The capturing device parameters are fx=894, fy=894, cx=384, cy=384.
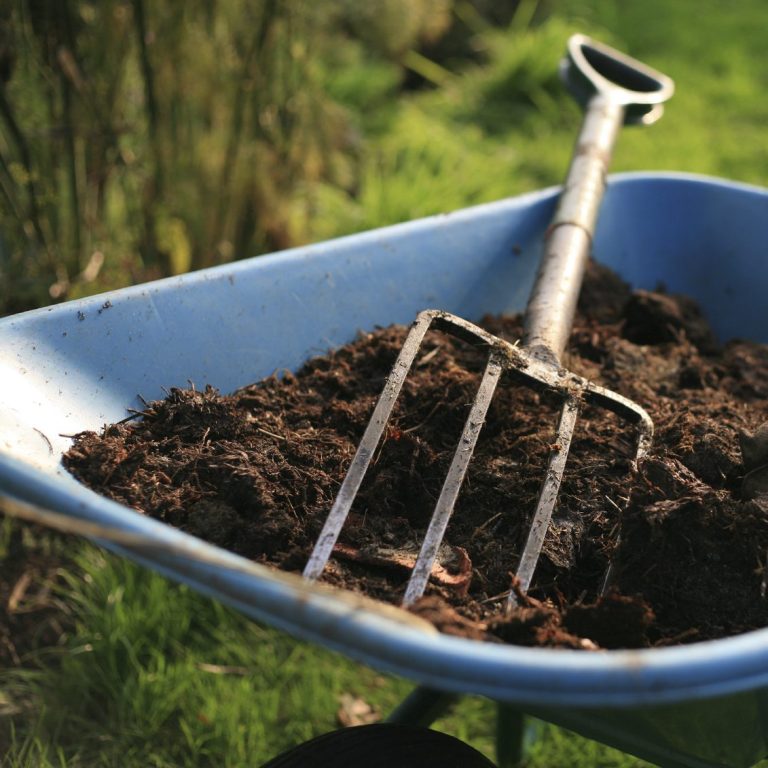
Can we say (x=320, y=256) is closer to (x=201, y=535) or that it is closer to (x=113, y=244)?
(x=201, y=535)

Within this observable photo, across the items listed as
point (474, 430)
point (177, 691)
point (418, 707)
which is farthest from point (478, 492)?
point (177, 691)

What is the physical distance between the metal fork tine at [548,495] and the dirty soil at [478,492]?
0.12 feet

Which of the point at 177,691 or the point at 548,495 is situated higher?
the point at 548,495

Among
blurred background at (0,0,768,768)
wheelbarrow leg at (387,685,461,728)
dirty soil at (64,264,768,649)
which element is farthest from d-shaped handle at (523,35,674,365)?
blurred background at (0,0,768,768)

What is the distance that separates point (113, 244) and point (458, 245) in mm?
1262

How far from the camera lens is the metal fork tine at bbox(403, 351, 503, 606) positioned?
1043 millimetres

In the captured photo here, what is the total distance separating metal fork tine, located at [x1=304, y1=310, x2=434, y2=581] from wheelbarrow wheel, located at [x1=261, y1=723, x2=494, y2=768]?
0.22 m

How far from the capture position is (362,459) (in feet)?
3.75

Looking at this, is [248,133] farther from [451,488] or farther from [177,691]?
[451,488]

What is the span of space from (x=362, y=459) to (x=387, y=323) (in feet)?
1.92

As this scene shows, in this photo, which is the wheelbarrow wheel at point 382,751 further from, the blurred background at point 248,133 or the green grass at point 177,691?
the blurred background at point 248,133

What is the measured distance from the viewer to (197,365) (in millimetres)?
1436

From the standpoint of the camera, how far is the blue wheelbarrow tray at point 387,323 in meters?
0.78

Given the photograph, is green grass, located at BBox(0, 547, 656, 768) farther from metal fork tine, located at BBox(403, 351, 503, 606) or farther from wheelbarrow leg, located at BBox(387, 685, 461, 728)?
metal fork tine, located at BBox(403, 351, 503, 606)
